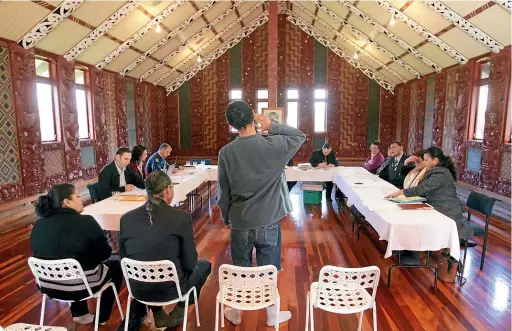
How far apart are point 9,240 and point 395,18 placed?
6.98 meters

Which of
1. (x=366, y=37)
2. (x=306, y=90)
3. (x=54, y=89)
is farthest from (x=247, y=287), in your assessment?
(x=306, y=90)

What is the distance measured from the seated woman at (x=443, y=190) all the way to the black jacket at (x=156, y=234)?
2.29 meters

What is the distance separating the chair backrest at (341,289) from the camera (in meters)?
1.78

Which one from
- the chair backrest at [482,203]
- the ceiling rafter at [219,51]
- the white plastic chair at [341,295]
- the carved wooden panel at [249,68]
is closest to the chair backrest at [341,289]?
the white plastic chair at [341,295]

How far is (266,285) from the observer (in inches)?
78.5

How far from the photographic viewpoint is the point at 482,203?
317cm

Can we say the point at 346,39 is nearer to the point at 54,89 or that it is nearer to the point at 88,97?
the point at 88,97

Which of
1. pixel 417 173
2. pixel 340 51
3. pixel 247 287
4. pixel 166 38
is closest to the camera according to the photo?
pixel 247 287

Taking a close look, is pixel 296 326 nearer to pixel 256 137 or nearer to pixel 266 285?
pixel 266 285

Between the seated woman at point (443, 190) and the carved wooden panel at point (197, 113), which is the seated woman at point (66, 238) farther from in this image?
the carved wooden panel at point (197, 113)

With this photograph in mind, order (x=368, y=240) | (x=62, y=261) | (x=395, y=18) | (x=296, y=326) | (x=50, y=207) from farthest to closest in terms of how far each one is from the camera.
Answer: (x=395, y=18)
(x=368, y=240)
(x=296, y=326)
(x=50, y=207)
(x=62, y=261)

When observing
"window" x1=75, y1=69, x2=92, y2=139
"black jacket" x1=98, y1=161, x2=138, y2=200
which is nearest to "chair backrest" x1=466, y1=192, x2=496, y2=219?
"black jacket" x1=98, y1=161, x2=138, y2=200

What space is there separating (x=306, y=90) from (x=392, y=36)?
12.5ft

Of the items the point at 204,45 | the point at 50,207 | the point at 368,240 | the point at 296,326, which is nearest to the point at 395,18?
the point at 368,240
